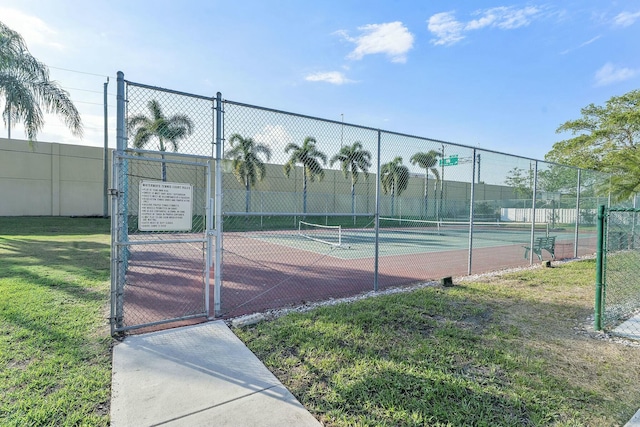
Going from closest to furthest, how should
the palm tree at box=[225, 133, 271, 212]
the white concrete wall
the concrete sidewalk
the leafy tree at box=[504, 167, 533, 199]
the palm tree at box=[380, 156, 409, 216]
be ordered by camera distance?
1. the concrete sidewalk
2. the palm tree at box=[225, 133, 271, 212]
3. the palm tree at box=[380, 156, 409, 216]
4. the leafy tree at box=[504, 167, 533, 199]
5. the white concrete wall

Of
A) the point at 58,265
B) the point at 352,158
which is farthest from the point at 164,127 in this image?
the point at 58,265

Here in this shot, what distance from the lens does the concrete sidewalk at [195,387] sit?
261 centimetres

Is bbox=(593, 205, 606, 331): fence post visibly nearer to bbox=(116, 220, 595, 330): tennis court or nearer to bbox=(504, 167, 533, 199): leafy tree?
bbox=(116, 220, 595, 330): tennis court

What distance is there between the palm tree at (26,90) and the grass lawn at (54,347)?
29.9ft

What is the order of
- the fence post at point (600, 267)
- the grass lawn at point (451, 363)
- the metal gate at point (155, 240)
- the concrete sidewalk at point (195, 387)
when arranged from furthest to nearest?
1. the fence post at point (600, 267)
2. the metal gate at point (155, 240)
3. the grass lawn at point (451, 363)
4. the concrete sidewalk at point (195, 387)

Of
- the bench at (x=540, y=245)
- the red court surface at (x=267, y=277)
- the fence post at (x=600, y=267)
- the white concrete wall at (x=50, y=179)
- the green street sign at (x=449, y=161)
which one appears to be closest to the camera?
the fence post at (x=600, y=267)

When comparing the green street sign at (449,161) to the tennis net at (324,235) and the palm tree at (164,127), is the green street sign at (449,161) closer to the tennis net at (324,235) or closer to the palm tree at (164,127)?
the tennis net at (324,235)

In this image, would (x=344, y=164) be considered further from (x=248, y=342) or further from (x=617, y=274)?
(x=617, y=274)

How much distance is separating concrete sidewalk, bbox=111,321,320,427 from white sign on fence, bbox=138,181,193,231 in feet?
4.46

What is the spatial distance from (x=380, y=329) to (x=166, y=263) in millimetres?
7082

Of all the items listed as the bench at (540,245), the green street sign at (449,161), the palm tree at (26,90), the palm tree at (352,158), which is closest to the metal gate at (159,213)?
the palm tree at (352,158)

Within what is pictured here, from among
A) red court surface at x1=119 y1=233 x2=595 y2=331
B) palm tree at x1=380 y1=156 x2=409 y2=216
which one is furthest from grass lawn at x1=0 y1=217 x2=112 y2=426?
palm tree at x1=380 y1=156 x2=409 y2=216

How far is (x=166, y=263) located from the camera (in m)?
9.40

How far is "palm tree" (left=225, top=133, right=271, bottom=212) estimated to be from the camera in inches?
242
